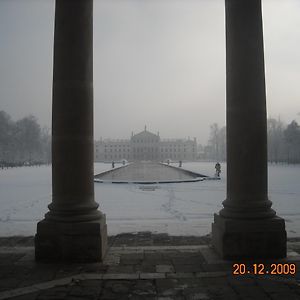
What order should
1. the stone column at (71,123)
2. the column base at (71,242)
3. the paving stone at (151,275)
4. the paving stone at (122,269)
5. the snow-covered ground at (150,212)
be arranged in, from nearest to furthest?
1. the paving stone at (151,275)
2. the paving stone at (122,269)
3. the column base at (71,242)
4. the stone column at (71,123)
5. the snow-covered ground at (150,212)

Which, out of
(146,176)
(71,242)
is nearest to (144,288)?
(71,242)

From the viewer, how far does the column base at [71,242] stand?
8109mm

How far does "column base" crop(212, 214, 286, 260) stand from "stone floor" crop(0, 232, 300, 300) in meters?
0.25

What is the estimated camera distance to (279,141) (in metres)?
131

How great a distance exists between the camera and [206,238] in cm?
1064

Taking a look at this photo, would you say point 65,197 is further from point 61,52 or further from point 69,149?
point 61,52

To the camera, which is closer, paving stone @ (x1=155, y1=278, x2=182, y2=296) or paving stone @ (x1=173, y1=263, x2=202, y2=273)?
paving stone @ (x1=155, y1=278, x2=182, y2=296)

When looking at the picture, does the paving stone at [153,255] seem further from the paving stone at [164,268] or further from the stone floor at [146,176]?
the stone floor at [146,176]

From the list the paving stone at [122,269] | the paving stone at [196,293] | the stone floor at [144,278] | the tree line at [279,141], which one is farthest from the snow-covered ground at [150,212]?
the tree line at [279,141]

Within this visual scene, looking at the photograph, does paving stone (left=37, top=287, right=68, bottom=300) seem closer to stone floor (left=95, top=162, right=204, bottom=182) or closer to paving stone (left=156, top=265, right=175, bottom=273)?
paving stone (left=156, top=265, right=175, bottom=273)

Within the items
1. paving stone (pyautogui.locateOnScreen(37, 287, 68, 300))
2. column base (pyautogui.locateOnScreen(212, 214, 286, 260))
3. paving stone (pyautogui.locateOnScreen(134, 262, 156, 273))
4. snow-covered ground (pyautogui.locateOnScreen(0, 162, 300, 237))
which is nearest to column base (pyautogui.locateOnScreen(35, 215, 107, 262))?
paving stone (pyautogui.locateOnScreen(134, 262, 156, 273))

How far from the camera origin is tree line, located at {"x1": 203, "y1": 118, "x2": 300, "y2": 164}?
105 m

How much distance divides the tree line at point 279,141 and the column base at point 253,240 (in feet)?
303

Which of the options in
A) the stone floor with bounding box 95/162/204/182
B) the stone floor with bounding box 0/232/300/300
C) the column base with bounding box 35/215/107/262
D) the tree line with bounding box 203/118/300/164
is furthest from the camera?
the tree line with bounding box 203/118/300/164
